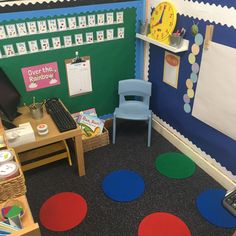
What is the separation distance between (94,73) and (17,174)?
1511 mm

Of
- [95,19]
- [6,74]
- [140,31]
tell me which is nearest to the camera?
[6,74]

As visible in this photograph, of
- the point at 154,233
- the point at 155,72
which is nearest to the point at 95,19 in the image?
the point at 155,72

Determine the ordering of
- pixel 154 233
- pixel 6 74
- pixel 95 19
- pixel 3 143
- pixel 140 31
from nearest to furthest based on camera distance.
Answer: pixel 3 143, pixel 154 233, pixel 6 74, pixel 95 19, pixel 140 31

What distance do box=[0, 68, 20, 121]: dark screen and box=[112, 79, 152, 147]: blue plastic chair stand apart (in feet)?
3.02

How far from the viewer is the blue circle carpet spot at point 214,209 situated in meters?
1.87

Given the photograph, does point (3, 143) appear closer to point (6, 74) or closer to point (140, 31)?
point (6, 74)

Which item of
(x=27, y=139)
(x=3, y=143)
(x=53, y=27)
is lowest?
(x=27, y=139)

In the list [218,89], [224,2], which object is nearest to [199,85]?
[218,89]

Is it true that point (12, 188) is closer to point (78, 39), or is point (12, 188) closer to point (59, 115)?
point (59, 115)

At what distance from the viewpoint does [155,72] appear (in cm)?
263

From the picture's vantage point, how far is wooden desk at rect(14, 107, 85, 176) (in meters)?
1.92

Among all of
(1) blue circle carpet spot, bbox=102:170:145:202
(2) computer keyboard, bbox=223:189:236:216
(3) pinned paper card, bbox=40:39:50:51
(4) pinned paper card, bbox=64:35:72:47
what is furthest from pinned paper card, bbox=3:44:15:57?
(2) computer keyboard, bbox=223:189:236:216

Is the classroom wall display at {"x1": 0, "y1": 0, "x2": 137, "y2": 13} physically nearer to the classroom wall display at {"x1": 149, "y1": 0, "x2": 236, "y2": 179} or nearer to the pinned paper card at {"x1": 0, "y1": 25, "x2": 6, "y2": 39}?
the pinned paper card at {"x1": 0, "y1": 25, "x2": 6, "y2": 39}

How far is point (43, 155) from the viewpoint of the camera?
2.36m
